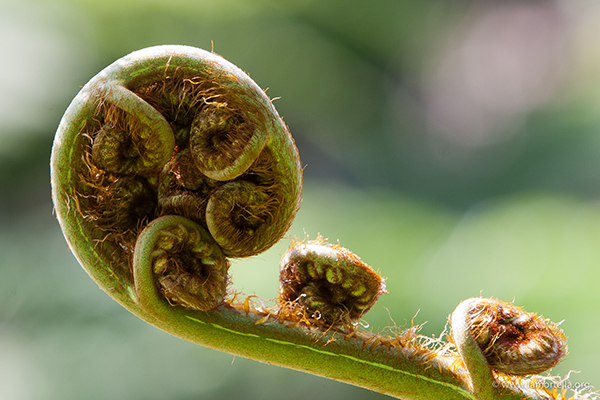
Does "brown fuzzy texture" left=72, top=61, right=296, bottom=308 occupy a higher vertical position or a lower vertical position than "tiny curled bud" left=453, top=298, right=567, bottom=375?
higher

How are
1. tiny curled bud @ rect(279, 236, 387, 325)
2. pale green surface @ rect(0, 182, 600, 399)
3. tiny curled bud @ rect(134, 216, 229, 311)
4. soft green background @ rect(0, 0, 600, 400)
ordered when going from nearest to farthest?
tiny curled bud @ rect(134, 216, 229, 311) < tiny curled bud @ rect(279, 236, 387, 325) < pale green surface @ rect(0, 182, 600, 399) < soft green background @ rect(0, 0, 600, 400)

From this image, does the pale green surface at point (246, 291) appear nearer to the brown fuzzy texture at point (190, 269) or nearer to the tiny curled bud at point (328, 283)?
the tiny curled bud at point (328, 283)

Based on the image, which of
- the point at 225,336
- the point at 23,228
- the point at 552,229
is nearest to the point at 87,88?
the point at 225,336

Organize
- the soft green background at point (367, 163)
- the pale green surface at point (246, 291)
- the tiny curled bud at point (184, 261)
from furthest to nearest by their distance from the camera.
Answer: the soft green background at point (367, 163), the pale green surface at point (246, 291), the tiny curled bud at point (184, 261)

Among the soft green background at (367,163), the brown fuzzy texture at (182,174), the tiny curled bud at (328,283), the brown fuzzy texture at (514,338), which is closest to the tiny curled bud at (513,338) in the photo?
the brown fuzzy texture at (514,338)

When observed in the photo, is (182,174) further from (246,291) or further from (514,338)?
(246,291)

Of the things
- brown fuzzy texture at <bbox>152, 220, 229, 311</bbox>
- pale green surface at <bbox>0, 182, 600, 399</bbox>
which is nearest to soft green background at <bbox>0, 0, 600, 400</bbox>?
pale green surface at <bbox>0, 182, 600, 399</bbox>

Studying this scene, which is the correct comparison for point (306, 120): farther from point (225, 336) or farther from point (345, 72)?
point (225, 336)

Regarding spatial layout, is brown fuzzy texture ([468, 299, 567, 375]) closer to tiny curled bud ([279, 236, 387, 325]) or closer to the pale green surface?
tiny curled bud ([279, 236, 387, 325])
